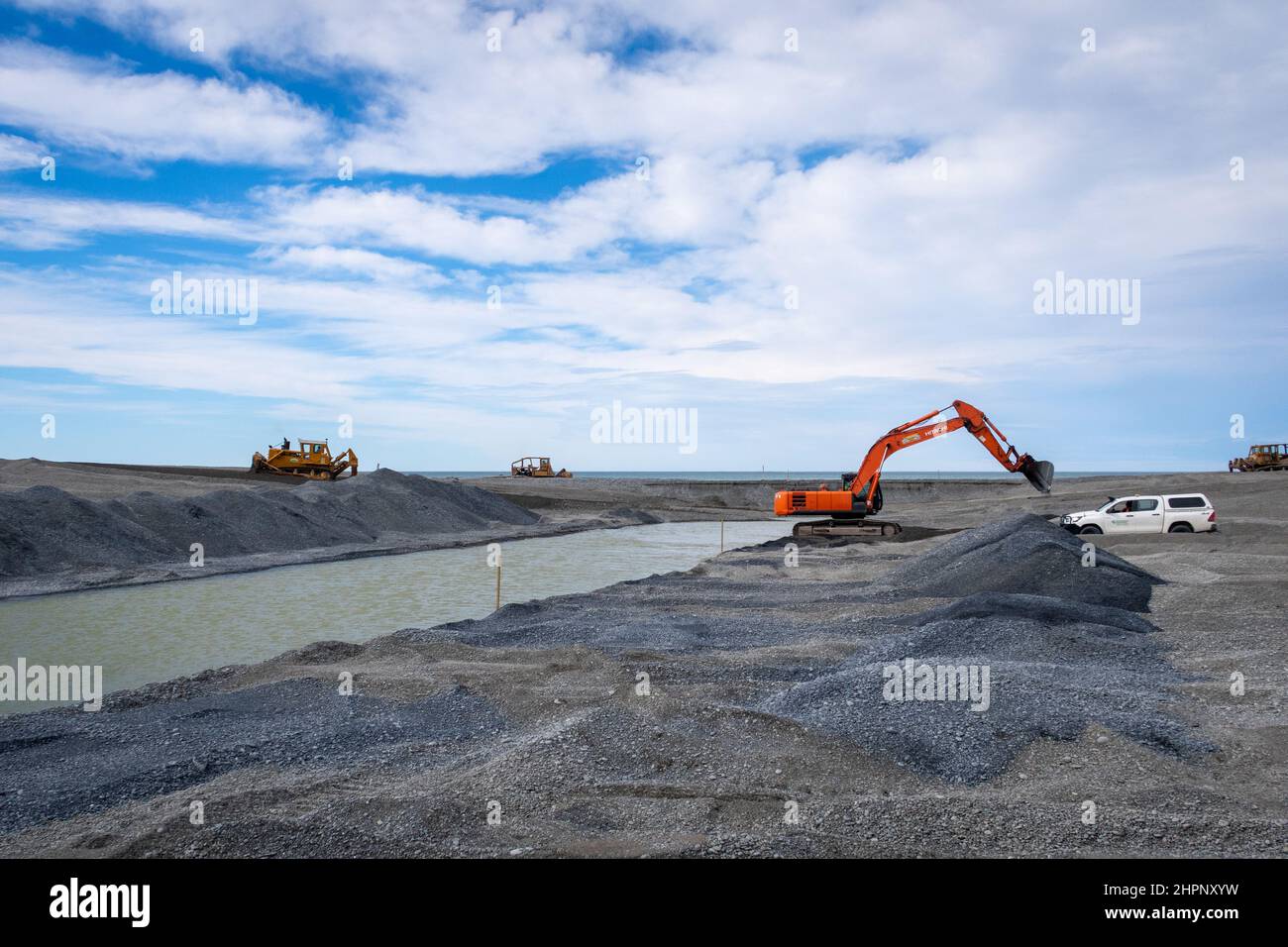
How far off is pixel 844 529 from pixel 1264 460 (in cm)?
4450

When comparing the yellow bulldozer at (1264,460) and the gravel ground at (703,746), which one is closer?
the gravel ground at (703,746)

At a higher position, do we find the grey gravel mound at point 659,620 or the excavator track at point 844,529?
the excavator track at point 844,529

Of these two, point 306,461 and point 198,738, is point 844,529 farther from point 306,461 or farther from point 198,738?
point 306,461

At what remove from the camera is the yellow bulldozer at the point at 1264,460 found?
57125 mm

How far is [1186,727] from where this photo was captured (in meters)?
7.82

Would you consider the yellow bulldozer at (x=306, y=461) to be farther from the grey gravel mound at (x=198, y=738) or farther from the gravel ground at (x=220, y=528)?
the grey gravel mound at (x=198, y=738)

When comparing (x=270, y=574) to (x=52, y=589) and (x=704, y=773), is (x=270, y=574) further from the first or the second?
(x=704, y=773)

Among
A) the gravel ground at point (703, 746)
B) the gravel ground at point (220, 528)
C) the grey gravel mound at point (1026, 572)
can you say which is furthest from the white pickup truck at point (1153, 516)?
the gravel ground at point (220, 528)

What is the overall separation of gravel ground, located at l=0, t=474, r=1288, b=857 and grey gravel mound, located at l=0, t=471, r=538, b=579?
570 inches

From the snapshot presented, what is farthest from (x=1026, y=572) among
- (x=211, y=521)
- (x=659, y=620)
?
(x=211, y=521)

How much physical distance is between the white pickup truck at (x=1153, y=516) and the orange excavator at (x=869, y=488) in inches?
74.6

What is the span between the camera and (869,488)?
1171 inches

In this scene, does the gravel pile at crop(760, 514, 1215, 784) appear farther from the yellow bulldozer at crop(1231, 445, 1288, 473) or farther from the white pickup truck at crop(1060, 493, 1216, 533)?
the yellow bulldozer at crop(1231, 445, 1288, 473)
